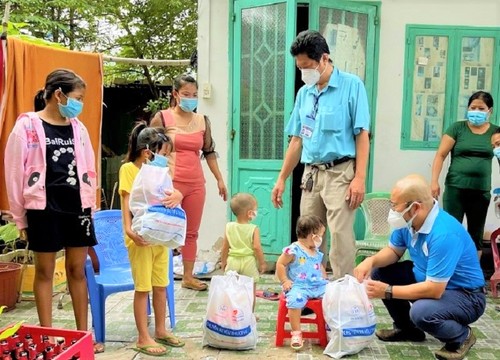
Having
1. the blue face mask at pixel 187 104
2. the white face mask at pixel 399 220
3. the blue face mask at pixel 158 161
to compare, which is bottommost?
the white face mask at pixel 399 220

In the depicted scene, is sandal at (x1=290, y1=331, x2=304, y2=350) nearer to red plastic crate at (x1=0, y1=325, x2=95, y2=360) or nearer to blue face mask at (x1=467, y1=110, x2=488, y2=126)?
red plastic crate at (x1=0, y1=325, x2=95, y2=360)

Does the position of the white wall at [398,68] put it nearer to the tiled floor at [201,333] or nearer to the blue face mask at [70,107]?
the tiled floor at [201,333]

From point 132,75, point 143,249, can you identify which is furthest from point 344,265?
point 132,75

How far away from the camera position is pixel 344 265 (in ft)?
11.3

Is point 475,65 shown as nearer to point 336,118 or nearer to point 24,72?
point 336,118

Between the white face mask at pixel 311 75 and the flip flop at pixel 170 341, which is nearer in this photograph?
the flip flop at pixel 170 341

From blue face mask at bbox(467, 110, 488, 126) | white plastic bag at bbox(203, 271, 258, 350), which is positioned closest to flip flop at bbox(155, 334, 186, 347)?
white plastic bag at bbox(203, 271, 258, 350)

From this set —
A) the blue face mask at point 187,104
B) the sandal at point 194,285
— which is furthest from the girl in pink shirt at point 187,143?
the sandal at point 194,285

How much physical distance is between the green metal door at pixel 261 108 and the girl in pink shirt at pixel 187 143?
86 centimetres

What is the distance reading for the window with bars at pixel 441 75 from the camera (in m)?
4.96

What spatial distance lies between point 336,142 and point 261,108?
1.72 m

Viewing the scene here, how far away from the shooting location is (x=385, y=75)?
5047mm

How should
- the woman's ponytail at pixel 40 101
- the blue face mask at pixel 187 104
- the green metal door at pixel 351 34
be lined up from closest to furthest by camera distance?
the woman's ponytail at pixel 40 101
the blue face mask at pixel 187 104
the green metal door at pixel 351 34

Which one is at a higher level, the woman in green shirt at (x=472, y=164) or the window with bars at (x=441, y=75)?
the window with bars at (x=441, y=75)
